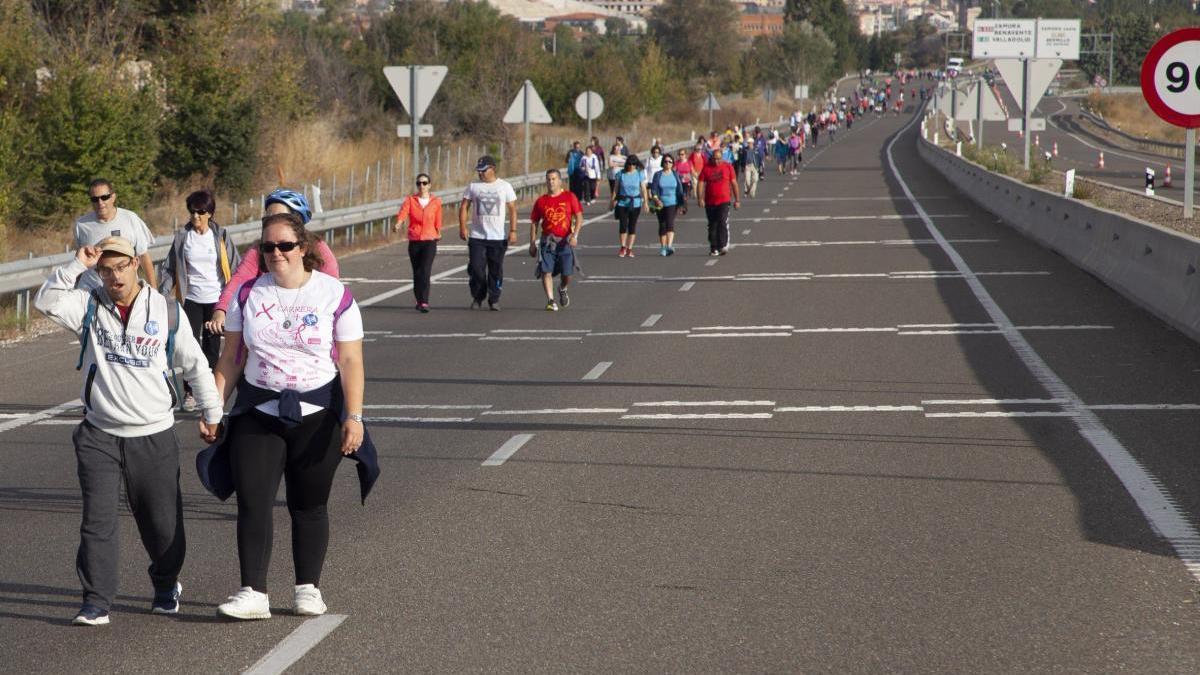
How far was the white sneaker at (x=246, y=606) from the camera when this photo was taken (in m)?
6.64

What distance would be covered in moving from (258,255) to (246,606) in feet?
6.47

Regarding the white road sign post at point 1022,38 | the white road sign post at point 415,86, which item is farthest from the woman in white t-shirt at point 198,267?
the white road sign post at point 1022,38

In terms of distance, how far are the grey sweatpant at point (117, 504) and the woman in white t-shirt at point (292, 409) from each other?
12.8 inches

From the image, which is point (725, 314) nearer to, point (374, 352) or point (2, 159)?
point (374, 352)

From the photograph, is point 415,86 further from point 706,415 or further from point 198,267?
point 706,415

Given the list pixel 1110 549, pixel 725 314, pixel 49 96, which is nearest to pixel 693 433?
pixel 1110 549

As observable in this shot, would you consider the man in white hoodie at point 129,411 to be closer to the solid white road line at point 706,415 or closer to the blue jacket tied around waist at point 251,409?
the blue jacket tied around waist at point 251,409

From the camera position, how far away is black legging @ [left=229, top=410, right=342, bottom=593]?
665 cm

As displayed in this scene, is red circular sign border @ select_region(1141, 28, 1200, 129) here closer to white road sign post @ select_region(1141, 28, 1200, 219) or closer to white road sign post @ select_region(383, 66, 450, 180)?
white road sign post @ select_region(1141, 28, 1200, 219)

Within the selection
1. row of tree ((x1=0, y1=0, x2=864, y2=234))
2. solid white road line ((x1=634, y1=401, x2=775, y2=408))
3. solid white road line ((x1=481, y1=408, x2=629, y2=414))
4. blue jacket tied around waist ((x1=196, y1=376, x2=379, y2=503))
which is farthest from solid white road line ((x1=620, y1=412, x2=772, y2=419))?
row of tree ((x1=0, y1=0, x2=864, y2=234))

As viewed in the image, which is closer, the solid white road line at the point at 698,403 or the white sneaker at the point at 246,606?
the white sneaker at the point at 246,606

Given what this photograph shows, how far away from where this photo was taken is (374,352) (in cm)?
1631

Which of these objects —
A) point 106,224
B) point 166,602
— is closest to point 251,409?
point 166,602

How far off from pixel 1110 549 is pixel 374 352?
958 centimetres
